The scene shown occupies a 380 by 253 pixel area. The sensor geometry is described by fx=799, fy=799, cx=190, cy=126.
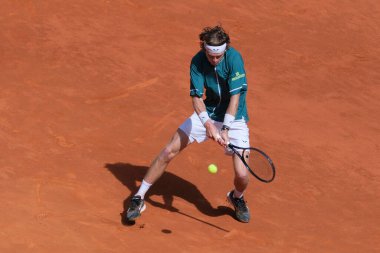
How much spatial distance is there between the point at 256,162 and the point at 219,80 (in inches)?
38.8

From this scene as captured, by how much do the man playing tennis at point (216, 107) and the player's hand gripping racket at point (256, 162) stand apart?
0.10 metres

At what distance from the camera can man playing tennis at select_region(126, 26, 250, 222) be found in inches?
328

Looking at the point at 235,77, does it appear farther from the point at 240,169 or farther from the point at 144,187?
the point at 144,187

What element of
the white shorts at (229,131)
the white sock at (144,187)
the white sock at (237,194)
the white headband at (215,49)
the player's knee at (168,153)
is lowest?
the white sock at (237,194)

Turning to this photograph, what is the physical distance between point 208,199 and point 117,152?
1.48 metres

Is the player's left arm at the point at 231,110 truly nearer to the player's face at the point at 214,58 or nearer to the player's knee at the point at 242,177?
the player's face at the point at 214,58

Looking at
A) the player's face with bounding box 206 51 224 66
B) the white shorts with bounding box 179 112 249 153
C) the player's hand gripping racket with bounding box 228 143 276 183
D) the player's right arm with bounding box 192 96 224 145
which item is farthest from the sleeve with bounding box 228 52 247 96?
the player's hand gripping racket with bounding box 228 143 276 183

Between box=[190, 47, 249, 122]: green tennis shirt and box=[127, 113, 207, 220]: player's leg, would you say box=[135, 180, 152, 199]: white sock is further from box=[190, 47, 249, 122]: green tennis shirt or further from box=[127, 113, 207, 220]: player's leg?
box=[190, 47, 249, 122]: green tennis shirt

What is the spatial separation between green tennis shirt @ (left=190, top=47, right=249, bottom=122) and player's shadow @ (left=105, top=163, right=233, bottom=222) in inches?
48.0

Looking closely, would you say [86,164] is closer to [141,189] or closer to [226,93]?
[141,189]

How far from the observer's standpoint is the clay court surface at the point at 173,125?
8672 mm

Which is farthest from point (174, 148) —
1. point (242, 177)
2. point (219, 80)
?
point (219, 80)

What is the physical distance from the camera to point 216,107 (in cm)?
871

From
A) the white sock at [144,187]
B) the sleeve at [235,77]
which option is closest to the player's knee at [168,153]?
the white sock at [144,187]
